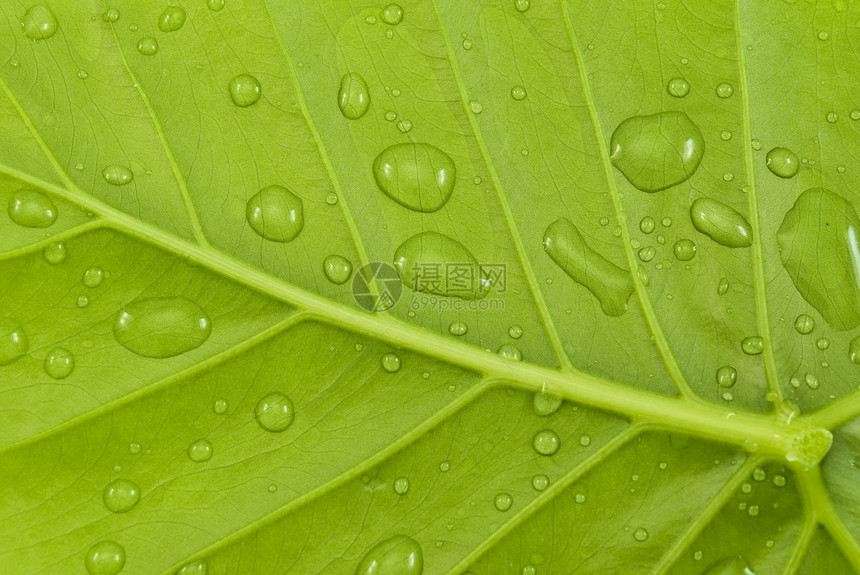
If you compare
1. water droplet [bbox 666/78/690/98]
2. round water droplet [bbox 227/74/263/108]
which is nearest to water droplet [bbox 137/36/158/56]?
round water droplet [bbox 227/74/263/108]

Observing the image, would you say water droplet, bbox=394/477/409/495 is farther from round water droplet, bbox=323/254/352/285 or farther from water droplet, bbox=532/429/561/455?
round water droplet, bbox=323/254/352/285

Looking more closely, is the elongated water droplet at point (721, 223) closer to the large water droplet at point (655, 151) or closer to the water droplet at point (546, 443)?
the large water droplet at point (655, 151)

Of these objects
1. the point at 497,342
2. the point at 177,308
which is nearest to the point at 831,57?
the point at 497,342

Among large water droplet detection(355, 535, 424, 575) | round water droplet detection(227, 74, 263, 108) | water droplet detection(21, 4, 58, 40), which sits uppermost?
water droplet detection(21, 4, 58, 40)

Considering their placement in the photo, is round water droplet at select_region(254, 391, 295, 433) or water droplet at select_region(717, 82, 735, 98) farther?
water droplet at select_region(717, 82, 735, 98)

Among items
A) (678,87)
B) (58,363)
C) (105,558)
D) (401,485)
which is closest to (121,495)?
(105,558)

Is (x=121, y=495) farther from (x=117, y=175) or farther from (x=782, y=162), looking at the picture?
(x=782, y=162)

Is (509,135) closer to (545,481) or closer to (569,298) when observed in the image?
(569,298)
